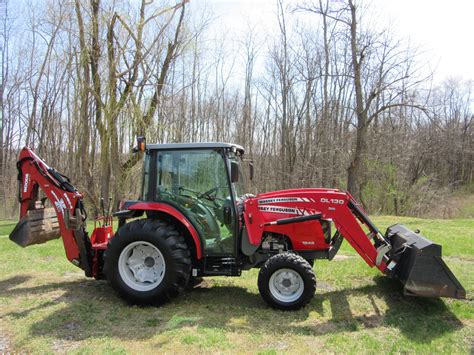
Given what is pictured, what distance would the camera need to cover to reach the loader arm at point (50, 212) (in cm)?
554

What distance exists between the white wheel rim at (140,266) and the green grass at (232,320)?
1.06ft

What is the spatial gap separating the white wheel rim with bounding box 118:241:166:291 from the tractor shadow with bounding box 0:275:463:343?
1.04ft

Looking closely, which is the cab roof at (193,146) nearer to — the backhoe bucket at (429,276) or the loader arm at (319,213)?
the loader arm at (319,213)

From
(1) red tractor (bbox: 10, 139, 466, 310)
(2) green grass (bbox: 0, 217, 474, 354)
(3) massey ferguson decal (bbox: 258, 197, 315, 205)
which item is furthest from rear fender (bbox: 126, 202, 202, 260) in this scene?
(3) massey ferguson decal (bbox: 258, 197, 315, 205)

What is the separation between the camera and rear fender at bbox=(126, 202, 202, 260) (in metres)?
4.99

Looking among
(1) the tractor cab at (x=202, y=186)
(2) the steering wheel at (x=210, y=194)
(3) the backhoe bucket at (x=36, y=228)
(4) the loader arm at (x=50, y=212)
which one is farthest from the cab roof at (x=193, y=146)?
(3) the backhoe bucket at (x=36, y=228)

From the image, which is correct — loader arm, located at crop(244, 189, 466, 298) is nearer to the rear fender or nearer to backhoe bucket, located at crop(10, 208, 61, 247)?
the rear fender

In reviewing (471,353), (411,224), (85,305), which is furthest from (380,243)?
(411,224)

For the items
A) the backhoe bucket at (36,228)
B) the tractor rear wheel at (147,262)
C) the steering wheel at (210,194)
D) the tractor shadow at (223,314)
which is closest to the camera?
the tractor shadow at (223,314)

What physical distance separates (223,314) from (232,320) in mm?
229

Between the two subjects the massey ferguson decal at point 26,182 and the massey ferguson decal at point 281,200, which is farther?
the massey ferguson decal at point 26,182

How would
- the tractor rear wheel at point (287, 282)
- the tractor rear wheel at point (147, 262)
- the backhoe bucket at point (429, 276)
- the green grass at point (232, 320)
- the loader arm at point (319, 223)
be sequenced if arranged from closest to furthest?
the green grass at point (232, 320) < the backhoe bucket at point (429, 276) < the tractor rear wheel at point (287, 282) < the tractor rear wheel at point (147, 262) < the loader arm at point (319, 223)

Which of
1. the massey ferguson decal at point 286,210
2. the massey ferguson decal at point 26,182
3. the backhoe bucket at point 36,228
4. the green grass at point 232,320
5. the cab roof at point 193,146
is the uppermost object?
the cab roof at point 193,146

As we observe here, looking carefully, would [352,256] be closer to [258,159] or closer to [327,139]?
[327,139]
